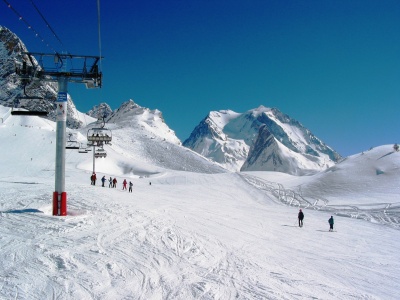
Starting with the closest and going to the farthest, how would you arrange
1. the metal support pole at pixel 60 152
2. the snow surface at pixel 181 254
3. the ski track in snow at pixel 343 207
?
the snow surface at pixel 181 254
the metal support pole at pixel 60 152
the ski track in snow at pixel 343 207

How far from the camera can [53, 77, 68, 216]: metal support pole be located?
17297 mm

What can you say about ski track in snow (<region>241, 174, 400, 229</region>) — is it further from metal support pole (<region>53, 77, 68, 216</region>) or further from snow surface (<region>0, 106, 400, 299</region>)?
metal support pole (<region>53, 77, 68, 216</region>)

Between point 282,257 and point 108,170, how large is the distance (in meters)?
56.3

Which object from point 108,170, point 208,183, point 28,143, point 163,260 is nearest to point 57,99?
point 163,260

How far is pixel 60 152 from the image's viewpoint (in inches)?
701

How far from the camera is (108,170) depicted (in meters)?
67.1

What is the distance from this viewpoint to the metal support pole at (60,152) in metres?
17.3

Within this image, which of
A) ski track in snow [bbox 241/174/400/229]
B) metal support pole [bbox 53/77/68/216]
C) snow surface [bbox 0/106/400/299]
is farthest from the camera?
ski track in snow [bbox 241/174/400/229]

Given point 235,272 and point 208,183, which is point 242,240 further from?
point 208,183

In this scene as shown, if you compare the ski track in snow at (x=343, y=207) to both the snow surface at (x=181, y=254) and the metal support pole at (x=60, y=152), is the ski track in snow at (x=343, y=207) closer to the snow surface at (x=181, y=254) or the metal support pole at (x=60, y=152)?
the snow surface at (x=181, y=254)

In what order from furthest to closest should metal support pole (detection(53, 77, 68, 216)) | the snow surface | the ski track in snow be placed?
the ski track in snow, metal support pole (detection(53, 77, 68, 216)), the snow surface

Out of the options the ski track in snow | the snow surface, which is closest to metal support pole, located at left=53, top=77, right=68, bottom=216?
the snow surface

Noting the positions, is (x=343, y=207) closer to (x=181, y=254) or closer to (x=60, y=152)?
(x=181, y=254)

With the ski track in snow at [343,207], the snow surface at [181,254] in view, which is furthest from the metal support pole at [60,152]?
the ski track in snow at [343,207]
